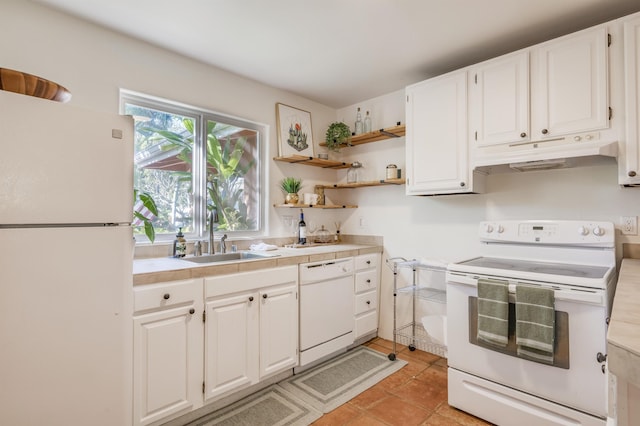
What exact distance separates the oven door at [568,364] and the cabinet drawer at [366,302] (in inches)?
44.5

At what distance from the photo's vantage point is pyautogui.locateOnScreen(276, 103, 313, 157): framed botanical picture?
3172mm

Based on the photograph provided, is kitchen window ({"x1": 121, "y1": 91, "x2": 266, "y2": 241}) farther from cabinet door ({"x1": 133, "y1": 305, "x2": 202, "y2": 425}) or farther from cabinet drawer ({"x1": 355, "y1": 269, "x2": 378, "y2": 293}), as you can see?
cabinet drawer ({"x1": 355, "y1": 269, "x2": 378, "y2": 293})

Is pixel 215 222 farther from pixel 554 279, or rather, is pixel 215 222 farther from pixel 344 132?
pixel 554 279

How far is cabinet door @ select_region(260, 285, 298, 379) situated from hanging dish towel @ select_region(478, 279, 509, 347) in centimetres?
128

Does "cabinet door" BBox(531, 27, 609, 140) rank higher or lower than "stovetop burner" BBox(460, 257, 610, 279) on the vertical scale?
higher

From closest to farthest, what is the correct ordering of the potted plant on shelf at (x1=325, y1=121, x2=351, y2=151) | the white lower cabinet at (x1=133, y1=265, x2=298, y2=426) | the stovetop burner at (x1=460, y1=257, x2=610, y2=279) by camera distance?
the white lower cabinet at (x1=133, y1=265, x2=298, y2=426) < the stovetop burner at (x1=460, y1=257, x2=610, y2=279) < the potted plant on shelf at (x1=325, y1=121, x2=351, y2=151)

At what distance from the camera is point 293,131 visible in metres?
3.29

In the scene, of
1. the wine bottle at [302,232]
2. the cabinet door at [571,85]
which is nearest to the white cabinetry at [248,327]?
the wine bottle at [302,232]

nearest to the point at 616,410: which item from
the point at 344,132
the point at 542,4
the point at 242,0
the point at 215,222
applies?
the point at 542,4

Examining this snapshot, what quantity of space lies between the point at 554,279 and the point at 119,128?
229cm

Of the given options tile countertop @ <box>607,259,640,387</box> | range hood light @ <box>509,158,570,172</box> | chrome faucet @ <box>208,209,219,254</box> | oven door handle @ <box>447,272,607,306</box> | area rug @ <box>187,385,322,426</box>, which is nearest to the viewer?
tile countertop @ <box>607,259,640,387</box>

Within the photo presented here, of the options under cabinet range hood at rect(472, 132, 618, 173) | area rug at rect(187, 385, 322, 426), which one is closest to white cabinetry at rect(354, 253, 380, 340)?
area rug at rect(187, 385, 322, 426)

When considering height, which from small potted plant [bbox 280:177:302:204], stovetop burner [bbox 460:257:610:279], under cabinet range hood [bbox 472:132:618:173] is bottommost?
stovetop burner [bbox 460:257:610:279]

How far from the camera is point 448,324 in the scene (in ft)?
7.02
